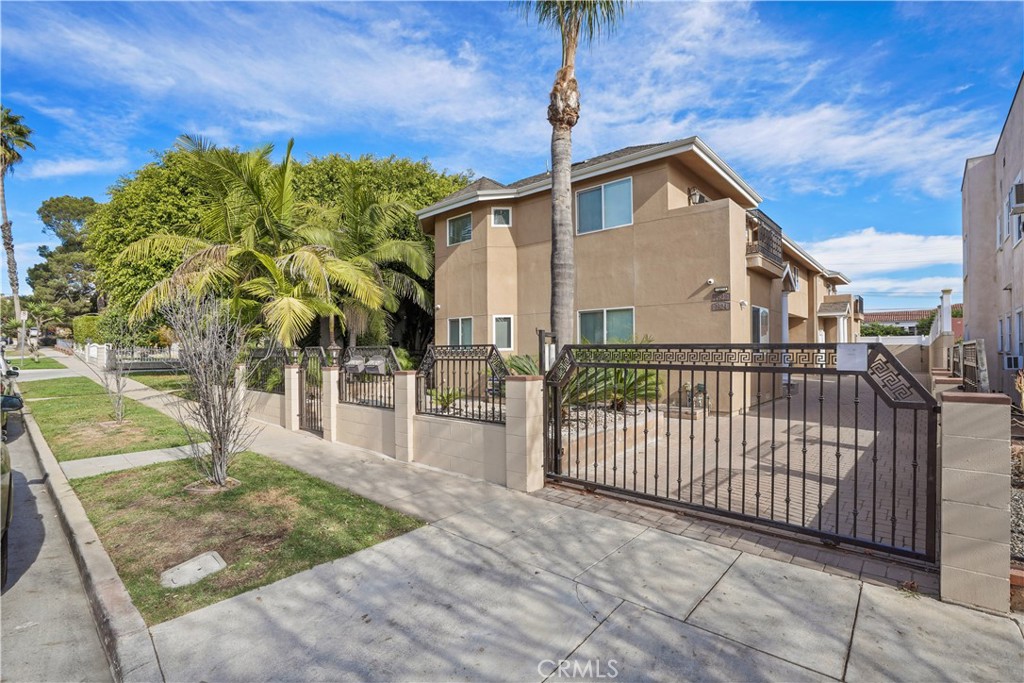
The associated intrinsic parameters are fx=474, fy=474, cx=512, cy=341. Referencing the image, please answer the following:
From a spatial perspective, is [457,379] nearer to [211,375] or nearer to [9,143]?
[211,375]

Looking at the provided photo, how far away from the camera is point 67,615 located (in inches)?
135

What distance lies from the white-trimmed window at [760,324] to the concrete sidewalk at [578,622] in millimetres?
10545

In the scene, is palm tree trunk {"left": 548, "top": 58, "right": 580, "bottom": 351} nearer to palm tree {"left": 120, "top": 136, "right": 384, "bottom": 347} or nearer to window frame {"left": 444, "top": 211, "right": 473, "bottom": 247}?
palm tree {"left": 120, "top": 136, "right": 384, "bottom": 347}

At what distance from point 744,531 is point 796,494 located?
4.70 feet

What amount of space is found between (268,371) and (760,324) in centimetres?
1334

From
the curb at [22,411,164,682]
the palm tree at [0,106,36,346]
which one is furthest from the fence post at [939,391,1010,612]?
the palm tree at [0,106,36,346]

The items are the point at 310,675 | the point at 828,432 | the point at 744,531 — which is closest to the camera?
the point at 310,675

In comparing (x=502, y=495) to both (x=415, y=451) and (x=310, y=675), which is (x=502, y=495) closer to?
(x=415, y=451)

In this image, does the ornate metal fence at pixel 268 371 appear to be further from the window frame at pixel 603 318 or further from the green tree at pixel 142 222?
the green tree at pixel 142 222

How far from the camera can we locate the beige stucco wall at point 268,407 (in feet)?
34.9

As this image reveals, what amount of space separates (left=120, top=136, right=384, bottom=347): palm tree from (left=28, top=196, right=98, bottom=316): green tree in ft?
161

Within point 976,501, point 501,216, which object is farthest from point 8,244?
point 976,501

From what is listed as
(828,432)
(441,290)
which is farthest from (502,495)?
(441,290)

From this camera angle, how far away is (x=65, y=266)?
48.2 meters
